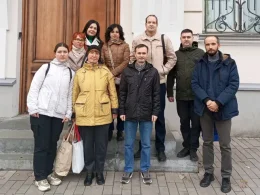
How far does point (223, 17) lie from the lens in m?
6.59

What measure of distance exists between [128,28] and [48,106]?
9.94 feet

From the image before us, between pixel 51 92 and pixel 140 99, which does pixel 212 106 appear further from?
pixel 51 92

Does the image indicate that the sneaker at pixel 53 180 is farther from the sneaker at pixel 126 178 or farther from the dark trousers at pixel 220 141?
the dark trousers at pixel 220 141

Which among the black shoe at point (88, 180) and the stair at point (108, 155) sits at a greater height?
the stair at point (108, 155)

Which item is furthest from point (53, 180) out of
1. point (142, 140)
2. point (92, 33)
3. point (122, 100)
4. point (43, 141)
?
point (92, 33)

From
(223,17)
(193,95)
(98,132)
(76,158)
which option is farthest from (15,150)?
(223,17)

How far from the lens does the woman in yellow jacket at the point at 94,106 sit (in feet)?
13.0

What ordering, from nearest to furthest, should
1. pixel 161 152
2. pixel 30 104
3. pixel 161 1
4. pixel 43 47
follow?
1. pixel 30 104
2. pixel 161 152
3. pixel 161 1
4. pixel 43 47

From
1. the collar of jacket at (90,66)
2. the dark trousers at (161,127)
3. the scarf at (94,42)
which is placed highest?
the scarf at (94,42)

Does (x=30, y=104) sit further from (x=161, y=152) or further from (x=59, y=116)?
(x=161, y=152)

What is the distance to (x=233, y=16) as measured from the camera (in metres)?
6.60

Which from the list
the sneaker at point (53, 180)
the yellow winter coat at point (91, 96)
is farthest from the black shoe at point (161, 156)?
the sneaker at point (53, 180)

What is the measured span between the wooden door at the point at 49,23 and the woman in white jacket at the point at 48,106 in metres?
2.64

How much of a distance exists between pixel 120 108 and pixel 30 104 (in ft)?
3.71
